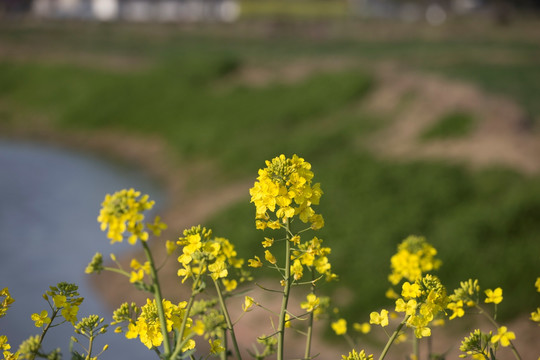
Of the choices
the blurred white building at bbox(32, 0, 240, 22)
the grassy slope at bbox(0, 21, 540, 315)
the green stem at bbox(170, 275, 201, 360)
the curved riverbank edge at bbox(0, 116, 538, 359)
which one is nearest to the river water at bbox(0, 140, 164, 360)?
the curved riverbank edge at bbox(0, 116, 538, 359)

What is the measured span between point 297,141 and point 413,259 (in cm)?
1598

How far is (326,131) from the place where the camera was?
19453 millimetres

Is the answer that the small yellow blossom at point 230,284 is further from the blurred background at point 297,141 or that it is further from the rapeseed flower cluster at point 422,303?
the blurred background at point 297,141

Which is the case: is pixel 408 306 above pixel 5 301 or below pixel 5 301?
below

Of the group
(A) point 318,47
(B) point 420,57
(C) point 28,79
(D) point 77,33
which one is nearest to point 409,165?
(B) point 420,57

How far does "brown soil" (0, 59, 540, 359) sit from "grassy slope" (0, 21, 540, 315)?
647 mm

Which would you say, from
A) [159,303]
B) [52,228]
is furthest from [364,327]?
[52,228]

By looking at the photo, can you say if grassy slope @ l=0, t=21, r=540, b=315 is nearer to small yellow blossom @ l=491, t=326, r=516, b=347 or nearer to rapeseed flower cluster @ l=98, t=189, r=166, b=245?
small yellow blossom @ l=491, t=326, r=516, b=347

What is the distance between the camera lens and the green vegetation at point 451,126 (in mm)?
16359

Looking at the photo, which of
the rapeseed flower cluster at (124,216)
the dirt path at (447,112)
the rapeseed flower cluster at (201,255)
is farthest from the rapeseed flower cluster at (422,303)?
the dirt path at (447,112)

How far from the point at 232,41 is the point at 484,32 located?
1493 centimetres

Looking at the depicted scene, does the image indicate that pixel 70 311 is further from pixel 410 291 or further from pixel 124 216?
pixel 410 291

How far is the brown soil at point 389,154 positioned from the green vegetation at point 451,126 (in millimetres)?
250

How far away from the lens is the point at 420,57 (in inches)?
1119
